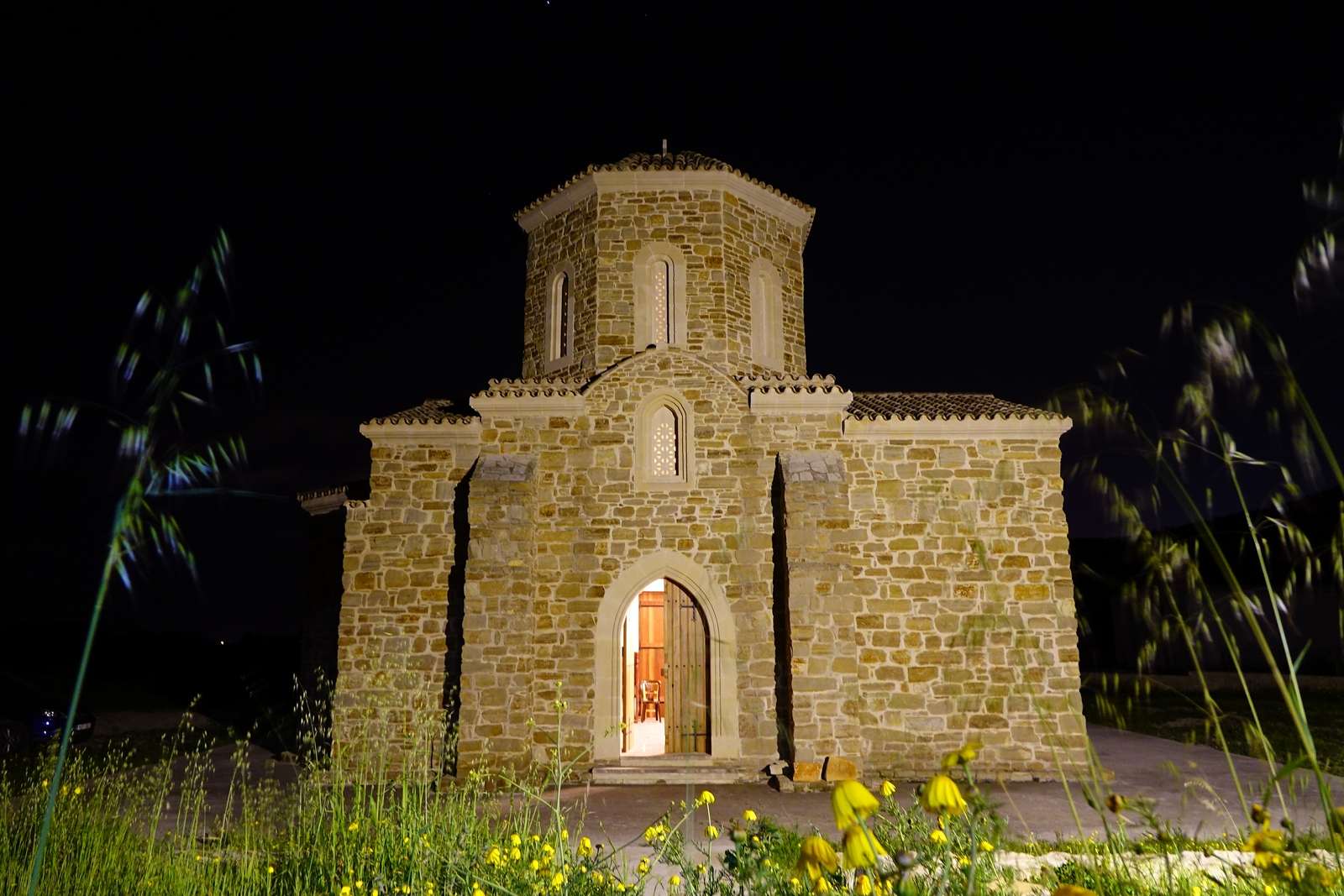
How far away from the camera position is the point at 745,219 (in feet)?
47.0

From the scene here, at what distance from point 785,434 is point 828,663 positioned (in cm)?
319

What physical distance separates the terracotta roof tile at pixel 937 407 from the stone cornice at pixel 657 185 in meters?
3.90

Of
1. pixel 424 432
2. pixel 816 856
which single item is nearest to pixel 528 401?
pixel 424 432

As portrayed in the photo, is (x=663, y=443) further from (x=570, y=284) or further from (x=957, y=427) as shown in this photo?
(x=957, y=427)

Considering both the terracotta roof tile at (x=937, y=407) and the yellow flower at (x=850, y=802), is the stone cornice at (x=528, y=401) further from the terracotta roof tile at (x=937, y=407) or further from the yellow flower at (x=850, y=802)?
the yellow flower at (x=850, y=802)

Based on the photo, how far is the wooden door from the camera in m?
11.5

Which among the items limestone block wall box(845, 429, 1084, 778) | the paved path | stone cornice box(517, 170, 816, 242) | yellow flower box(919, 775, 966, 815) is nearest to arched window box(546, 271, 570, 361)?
stone cornice box(517, 170, 816, 242)

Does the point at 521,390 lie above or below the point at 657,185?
below

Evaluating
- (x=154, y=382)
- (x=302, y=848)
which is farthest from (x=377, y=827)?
(x=154, y=382)

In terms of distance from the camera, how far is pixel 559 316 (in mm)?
14617

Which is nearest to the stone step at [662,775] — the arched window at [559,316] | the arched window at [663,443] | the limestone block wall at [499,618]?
the limestone block wall at [499,618]

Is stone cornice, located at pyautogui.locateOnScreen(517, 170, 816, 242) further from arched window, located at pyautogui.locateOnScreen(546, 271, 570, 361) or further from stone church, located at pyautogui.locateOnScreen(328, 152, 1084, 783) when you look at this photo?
stone church, located at pyautogui.locateOnScreen(328, 152, 1084, 783)

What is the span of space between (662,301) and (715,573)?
16.1 ft

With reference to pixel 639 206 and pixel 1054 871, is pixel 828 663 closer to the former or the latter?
pixel 1054 871
